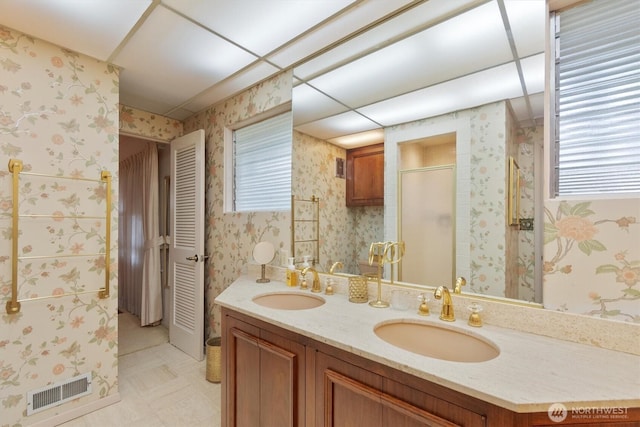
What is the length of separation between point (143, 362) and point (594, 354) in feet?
10.4

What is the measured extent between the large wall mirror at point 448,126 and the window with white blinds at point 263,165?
53 centimetres

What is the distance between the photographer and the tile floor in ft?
5.99

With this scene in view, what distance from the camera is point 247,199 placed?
2.55 metres

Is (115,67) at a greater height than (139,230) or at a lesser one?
greater

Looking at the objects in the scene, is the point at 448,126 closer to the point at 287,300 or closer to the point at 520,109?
the point at 520,109

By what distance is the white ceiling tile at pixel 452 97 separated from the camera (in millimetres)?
1232

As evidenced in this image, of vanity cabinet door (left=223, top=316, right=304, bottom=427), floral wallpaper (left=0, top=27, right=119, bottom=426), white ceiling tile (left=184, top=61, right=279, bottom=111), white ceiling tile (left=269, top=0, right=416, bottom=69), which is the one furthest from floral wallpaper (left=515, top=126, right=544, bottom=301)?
floral wallpaper (left=0, top=27, right=119, bottom=426)

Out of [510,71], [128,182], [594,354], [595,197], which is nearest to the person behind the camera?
[594,354]

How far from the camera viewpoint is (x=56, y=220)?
5.98 feet

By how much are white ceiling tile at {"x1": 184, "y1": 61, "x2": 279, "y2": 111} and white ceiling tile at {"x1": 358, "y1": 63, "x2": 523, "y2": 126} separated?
3.09 ft

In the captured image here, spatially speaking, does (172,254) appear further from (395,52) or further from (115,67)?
(395,52)

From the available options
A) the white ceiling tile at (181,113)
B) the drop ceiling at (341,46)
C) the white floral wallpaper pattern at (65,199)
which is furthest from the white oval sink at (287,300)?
the white ceiling tile at (181,113)

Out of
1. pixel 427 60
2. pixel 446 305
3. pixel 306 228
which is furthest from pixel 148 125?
pixel 446 305

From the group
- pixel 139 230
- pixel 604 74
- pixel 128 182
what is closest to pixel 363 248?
pixel 604 74
